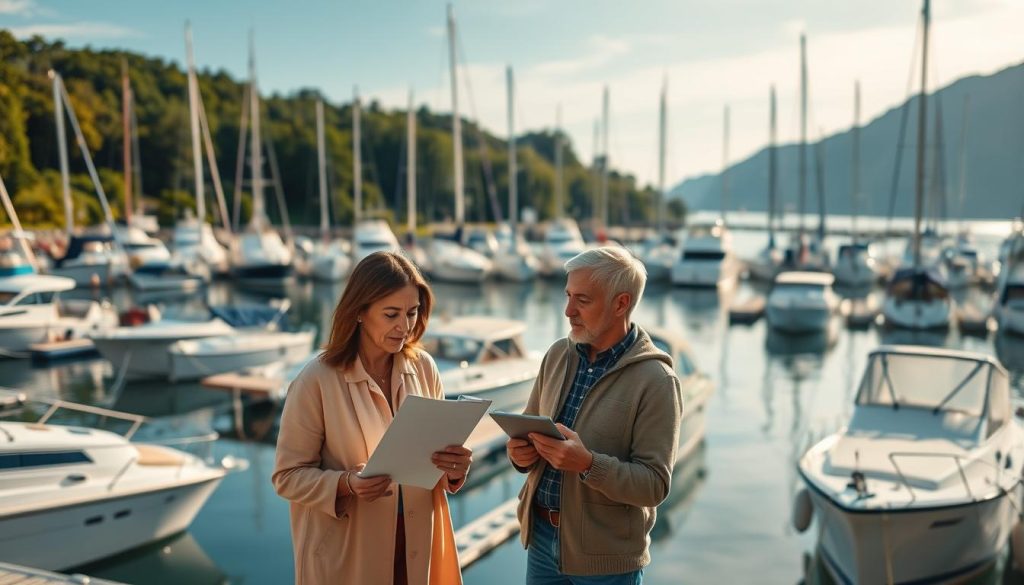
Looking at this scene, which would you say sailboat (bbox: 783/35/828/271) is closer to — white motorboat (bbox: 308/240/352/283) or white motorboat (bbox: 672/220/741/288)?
white motorboat (bbox: 672/220/741/288)

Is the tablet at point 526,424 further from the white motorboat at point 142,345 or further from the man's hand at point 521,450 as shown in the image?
the white motorboat at point 142,345

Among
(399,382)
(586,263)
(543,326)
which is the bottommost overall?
(543,326)

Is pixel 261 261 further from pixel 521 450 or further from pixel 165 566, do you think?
pixel 521 450

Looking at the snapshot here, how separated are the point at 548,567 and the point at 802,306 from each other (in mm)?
23651

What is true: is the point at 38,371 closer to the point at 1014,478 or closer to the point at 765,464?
the point at 765,464

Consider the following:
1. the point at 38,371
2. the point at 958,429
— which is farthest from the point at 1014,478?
the point at 38,371

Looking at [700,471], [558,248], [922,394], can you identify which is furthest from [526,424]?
[558,248]

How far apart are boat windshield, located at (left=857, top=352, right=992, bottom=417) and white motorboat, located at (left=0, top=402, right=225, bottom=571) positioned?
A: 789 cm

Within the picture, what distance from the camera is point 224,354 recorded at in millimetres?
17375

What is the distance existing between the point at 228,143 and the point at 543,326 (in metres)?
53.3

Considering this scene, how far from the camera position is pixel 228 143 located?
72.2m

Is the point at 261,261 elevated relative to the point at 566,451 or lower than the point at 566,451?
lower

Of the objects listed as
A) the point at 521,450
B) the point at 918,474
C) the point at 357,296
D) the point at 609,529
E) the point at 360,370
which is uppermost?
the point at 357,296

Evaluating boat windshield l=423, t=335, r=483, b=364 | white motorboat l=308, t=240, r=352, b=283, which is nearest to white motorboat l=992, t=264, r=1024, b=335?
boat windshield l=423, t=335, r=483, b=364
